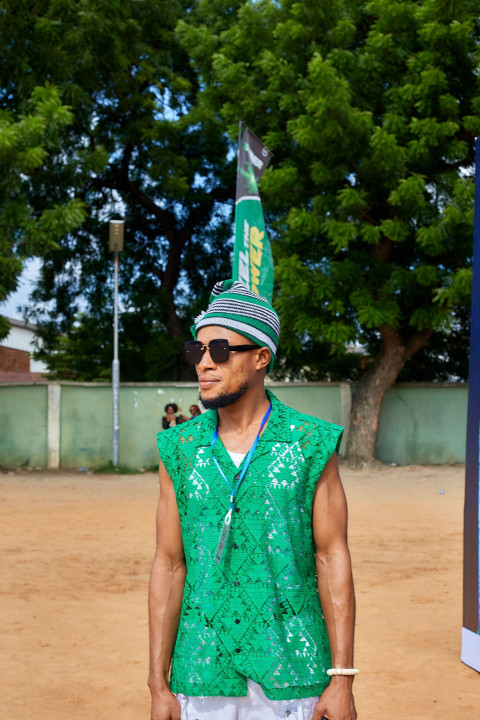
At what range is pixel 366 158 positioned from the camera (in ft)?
57.2

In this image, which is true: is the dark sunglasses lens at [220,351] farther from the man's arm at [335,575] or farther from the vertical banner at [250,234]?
the vertical banner at [250,234]

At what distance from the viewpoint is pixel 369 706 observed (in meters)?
4.86

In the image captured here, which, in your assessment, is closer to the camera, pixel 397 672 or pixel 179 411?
pixel 397 672

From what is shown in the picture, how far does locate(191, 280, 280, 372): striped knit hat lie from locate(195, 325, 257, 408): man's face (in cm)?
2


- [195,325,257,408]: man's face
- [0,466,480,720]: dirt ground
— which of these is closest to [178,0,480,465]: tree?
[0,466,480,720]: dirt ground

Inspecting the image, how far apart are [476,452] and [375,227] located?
12.2m

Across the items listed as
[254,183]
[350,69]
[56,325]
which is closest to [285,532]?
[254,183]

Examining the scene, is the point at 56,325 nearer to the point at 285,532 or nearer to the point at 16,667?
the point at 16,667

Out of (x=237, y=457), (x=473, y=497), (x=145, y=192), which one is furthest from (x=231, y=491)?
(x=145, y=192)

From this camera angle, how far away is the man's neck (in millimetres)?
2432

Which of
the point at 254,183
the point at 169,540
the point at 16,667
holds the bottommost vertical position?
the point at 16,667

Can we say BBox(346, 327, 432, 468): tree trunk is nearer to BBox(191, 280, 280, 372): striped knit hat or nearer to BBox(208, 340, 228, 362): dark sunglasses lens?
BBox(191, 280, 280, 372): striped knit hat

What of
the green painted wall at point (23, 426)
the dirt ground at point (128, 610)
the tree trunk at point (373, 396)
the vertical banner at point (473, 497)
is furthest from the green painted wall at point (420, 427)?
the vertical banner at point (473, 497)

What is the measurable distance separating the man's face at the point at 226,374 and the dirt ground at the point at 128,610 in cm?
297
